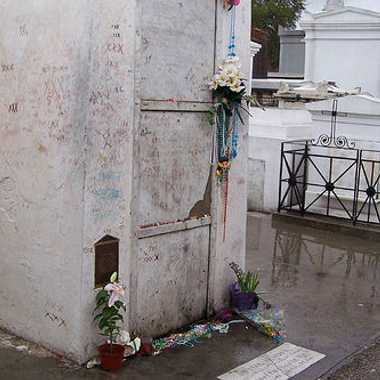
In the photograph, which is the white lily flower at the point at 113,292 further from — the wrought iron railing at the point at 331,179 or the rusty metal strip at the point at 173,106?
the wrought iron railing at the point at 331,179

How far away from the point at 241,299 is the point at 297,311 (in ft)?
2.16

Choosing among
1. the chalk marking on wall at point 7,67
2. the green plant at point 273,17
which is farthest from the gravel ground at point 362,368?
the green plant at point 273,17

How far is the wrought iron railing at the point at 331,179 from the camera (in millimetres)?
9555

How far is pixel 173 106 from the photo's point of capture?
17.1 ft

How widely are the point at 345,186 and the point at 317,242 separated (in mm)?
1499

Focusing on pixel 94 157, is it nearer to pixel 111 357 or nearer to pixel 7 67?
pixel 7 67

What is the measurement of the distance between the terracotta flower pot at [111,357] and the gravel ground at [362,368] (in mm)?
1535

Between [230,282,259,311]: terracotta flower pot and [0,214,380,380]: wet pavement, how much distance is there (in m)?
0.24

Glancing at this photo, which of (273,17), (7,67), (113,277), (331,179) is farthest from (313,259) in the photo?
(273,17)

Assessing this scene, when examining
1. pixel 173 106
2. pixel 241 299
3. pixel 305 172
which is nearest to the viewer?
pixel 173 106

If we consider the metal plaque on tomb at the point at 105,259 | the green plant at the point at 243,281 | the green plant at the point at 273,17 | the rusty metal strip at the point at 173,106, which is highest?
the green plant at the point at 273,17

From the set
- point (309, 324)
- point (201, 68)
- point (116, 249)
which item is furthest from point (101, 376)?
point (201, 68)

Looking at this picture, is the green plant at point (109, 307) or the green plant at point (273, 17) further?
the green plant at point (273, 17)

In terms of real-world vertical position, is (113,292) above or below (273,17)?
below
